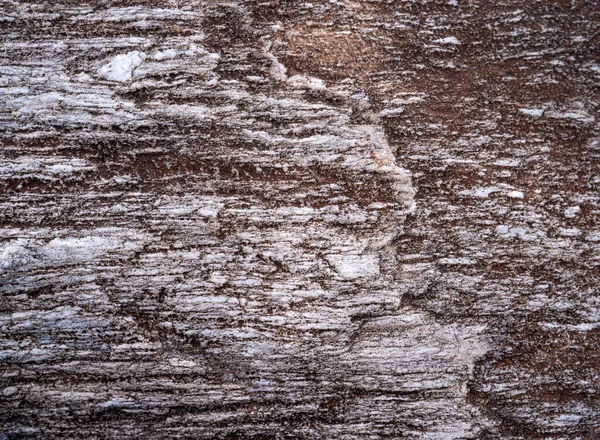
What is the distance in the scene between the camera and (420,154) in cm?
218

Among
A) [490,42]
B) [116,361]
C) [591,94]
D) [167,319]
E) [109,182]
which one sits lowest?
[116,361]

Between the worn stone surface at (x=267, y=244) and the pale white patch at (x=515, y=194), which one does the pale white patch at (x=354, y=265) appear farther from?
the pale white patch at (x=515, y=194)

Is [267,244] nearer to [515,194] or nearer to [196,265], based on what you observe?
[196,265]

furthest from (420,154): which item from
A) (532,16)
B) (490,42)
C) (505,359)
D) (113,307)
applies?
(113,307)

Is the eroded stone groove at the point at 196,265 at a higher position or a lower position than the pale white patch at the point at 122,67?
lower

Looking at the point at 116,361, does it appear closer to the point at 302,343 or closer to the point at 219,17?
the point at 302,343

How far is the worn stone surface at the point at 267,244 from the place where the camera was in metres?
2.10

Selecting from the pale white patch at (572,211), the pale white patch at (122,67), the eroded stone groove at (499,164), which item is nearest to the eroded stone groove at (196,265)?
the pale white patch at (122,67)

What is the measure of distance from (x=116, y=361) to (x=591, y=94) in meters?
2.68

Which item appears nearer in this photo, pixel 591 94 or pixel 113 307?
pixel 113 307

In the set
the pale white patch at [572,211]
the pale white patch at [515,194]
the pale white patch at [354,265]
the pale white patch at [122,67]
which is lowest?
the pale white patch at [354,265]

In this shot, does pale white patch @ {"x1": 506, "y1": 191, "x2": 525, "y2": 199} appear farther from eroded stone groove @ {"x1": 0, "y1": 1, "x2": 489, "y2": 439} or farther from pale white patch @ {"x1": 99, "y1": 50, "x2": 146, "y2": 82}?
pale white patch @ {"x1": 99, "y1": 50, "x2": 146, "y2": 82}

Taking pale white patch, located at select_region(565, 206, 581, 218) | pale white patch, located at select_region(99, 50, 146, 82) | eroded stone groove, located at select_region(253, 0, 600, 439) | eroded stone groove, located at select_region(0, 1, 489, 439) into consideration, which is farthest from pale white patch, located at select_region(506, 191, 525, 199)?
pale white patch, located at select_region(99, 50, 146, 82)

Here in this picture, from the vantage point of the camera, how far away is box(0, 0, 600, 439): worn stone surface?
6.90 feet
